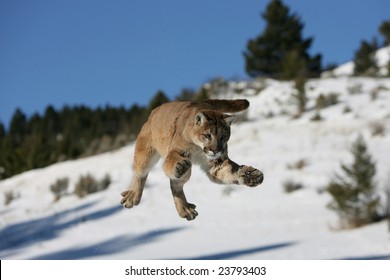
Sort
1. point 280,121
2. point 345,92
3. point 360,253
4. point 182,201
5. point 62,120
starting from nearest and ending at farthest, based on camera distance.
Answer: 1. point 182,201
2. point 360,253
3. point 280,121
4. point 345,92
5. point 62,120

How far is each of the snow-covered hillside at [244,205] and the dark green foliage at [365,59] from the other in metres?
19.4

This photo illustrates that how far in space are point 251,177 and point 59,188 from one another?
35.9 m

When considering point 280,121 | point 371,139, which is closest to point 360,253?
point 371,139

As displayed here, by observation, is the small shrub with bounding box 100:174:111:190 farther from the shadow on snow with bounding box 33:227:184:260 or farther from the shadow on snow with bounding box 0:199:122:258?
the shadow on snow with bounding box 33:227:184:260

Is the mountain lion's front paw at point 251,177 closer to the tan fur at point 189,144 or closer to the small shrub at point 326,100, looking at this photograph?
the tan fur at point 189,144

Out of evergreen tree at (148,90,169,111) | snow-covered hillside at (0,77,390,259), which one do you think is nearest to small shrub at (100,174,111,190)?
snow-covered hillside at (0,77,390,259)

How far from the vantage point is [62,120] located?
80.6 meters

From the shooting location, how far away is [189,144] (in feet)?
24.3

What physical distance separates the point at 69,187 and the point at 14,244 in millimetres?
7236

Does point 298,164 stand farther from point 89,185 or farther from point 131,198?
point 131,198

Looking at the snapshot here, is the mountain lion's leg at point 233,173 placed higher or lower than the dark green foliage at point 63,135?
lower

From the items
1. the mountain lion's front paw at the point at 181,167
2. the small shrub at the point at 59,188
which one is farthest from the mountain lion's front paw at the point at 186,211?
the small shrub at the point at 59,188

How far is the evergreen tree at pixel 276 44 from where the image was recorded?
66625mm

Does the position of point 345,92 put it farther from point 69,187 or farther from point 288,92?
point 69,187
